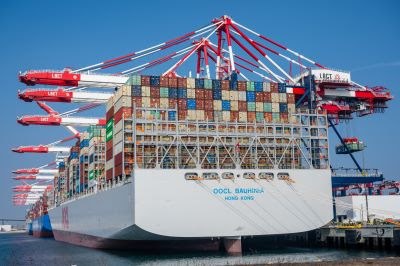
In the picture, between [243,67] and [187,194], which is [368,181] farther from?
[187,194]

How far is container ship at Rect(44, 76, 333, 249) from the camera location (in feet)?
120

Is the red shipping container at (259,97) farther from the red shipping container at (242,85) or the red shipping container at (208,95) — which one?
the red shipping container at (208,95)

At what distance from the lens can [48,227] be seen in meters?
91.4

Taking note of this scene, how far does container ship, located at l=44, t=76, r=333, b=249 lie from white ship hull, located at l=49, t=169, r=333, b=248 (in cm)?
7

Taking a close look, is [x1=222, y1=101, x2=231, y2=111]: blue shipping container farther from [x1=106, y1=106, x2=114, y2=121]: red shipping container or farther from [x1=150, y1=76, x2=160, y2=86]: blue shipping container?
[x1=106, y1=106, x2=114, y2=121]: red shipping container

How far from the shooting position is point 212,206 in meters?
37.1

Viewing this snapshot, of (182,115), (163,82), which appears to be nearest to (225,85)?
(182,115)

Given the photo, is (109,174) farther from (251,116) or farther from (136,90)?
(251,116)

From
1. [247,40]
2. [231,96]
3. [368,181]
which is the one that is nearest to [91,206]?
[231,96]

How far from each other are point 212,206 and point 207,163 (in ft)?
12.5

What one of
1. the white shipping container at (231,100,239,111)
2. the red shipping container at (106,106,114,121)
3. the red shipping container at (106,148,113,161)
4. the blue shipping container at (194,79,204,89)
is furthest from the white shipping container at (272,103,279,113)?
the red shipping container at (106,148,113,161)

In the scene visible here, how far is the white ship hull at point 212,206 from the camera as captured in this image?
35.9 metres

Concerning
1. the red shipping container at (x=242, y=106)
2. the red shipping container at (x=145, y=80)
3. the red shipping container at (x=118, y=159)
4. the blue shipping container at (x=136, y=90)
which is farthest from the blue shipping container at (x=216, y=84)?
the red shipping container at (x=118, y=159)

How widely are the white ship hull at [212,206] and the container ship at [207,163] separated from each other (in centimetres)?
7
